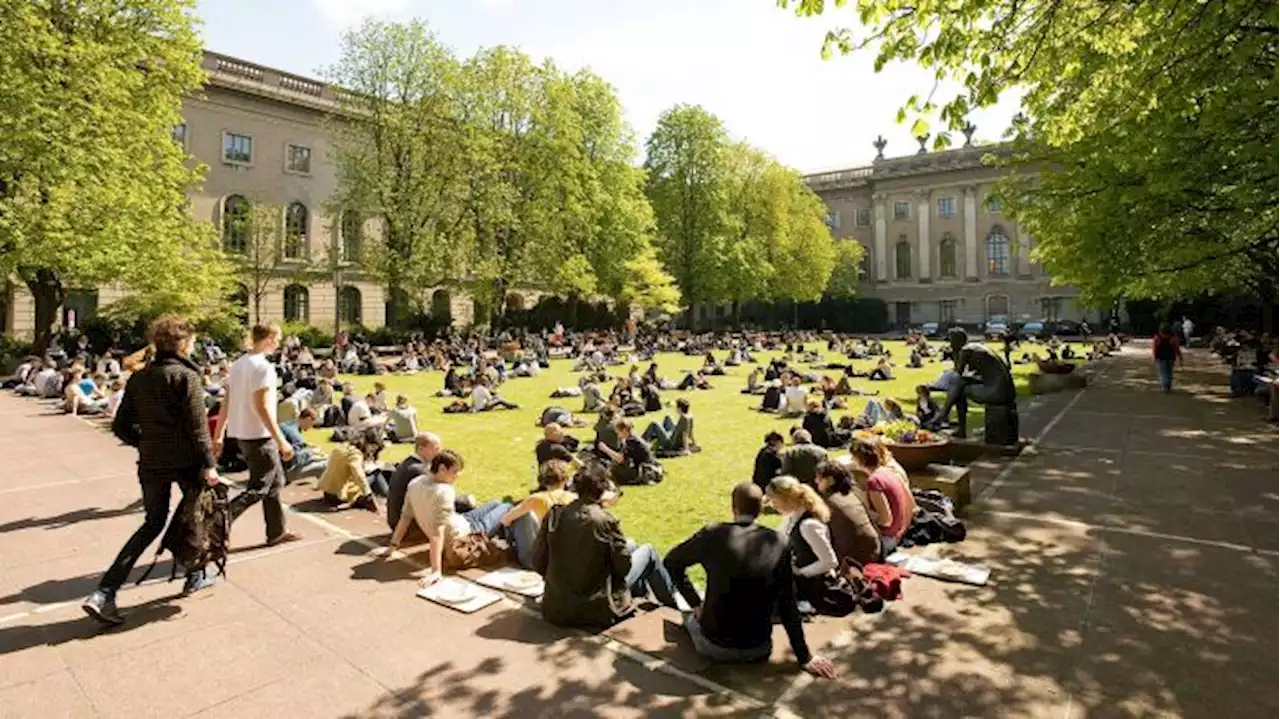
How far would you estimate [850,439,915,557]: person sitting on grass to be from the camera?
6.50m

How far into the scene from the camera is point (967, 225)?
63.7 metres

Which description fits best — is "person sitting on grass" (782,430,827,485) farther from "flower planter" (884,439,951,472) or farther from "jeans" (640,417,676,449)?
"jeans" (640,417,676,449)

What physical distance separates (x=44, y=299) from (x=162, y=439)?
26740 millimetres

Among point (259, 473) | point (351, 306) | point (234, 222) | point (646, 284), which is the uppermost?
point (234, 222)

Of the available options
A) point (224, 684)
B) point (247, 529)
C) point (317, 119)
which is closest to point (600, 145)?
point (317, 119)

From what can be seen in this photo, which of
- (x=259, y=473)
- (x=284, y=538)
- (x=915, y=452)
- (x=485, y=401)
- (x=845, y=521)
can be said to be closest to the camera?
(x=845, y=521)

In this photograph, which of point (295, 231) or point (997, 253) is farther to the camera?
point (997, 253)

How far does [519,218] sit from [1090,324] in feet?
Answer: 163

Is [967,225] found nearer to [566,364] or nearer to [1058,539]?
[566,364]

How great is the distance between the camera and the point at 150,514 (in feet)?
17.0

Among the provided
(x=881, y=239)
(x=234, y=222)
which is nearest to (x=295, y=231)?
(x=234, y=222)

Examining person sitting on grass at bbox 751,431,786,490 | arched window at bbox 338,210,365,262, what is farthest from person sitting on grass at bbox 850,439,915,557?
arched window at bbox 338,210,365,262

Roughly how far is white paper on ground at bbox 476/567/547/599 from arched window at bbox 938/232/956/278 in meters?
67.8

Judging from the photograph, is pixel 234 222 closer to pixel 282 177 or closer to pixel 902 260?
pixel 282 177
